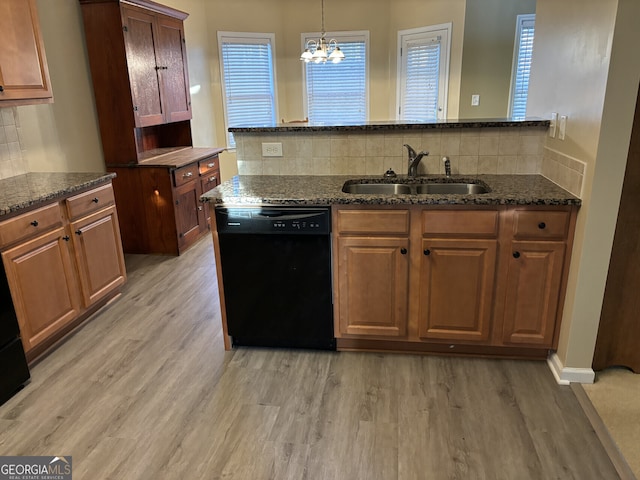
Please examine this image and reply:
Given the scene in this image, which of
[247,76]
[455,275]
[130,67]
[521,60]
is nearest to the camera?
[455,275]

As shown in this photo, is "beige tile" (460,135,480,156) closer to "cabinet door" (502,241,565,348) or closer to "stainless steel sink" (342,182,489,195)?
"stainless steel sink" (342,182,489,195)

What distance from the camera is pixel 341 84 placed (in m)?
6.41

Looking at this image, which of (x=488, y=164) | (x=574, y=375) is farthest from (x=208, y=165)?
(x=574, y=375)

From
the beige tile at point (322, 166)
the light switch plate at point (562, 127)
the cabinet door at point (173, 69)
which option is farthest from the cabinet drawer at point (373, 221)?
the cabinet door at point (173, 69)

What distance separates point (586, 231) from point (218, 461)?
1881 millimetres

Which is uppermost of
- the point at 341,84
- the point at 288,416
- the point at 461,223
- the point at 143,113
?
the point at 341,84

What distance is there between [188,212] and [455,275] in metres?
2.83

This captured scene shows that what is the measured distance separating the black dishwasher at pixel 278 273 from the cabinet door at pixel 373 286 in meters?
0.09

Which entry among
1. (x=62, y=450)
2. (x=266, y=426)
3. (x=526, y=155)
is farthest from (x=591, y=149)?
(x=62, y=450)

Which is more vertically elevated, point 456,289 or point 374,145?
point 374,145

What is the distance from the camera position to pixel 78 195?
279cm

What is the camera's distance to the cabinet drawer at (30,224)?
2.26m

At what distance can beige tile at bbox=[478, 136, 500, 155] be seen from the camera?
267 cm

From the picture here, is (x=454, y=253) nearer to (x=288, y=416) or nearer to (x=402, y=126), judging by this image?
(x=402, y=126)
